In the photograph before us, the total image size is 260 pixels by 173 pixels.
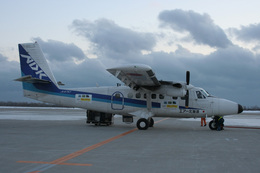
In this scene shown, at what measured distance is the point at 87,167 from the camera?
6957 millimetres

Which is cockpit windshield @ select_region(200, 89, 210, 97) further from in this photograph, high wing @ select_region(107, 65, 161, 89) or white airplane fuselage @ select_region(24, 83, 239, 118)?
high wing @ select_region(107, 65, 161, 89)

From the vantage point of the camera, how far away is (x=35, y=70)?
19.9 m

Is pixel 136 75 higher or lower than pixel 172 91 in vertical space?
higher

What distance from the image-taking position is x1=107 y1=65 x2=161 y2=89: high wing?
14.7 metres

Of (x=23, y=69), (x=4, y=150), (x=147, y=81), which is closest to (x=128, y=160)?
(x=4, y=150)

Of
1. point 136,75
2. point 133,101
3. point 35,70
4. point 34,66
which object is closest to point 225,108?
point 133,101

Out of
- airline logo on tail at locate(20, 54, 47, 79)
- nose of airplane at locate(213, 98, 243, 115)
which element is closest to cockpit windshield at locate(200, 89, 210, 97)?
nose of airplane at locate(213, 98, 243, 115)

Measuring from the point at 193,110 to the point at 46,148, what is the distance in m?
11.3

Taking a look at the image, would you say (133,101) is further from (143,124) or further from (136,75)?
(136,75)

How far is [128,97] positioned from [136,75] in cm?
368

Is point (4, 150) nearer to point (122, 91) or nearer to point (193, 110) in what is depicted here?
point (122, 91)

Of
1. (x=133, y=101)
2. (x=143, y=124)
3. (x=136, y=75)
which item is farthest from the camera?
(x=133, y=101)

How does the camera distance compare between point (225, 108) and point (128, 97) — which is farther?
point (128, 97)

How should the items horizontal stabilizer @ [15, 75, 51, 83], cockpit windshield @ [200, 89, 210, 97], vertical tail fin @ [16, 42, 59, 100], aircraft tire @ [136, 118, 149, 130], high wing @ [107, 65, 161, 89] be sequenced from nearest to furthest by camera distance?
high wing @ [107, 65, 161, 89], aircraft tire @ [136, 118, 149, 130], horizontal stabilizer @ [15, 75, 51, 83], cockpit windshield @ [200, 89, 210, 97], vertical tail fin @ [16, 42, 59, 100]
